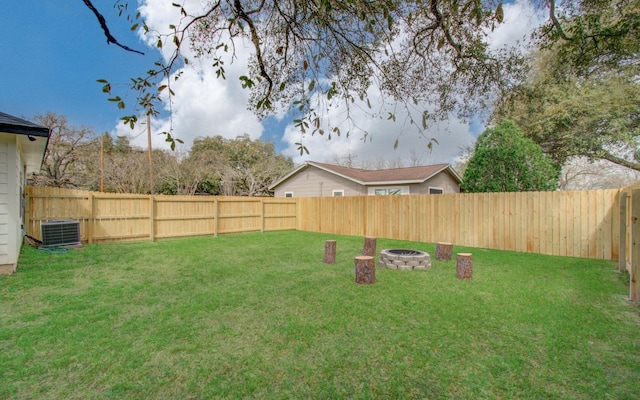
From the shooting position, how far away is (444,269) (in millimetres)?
5906

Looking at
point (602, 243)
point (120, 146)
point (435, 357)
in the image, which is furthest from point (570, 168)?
point (120, 146)

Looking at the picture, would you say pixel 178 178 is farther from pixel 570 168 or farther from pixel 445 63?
pixel 570 168

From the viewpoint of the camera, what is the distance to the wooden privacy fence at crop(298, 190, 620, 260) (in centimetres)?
711

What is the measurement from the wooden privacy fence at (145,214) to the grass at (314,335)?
3262mm

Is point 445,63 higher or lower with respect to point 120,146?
lower

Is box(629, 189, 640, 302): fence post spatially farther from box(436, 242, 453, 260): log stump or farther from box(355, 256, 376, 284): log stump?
box(355, 256, 376, 284): log stump

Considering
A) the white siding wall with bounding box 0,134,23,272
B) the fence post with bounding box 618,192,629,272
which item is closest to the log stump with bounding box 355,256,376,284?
the fence post with bounding box 618,192,629,272

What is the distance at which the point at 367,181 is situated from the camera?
1472cm

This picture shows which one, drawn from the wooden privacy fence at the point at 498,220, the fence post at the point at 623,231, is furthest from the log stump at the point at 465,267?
the wooden privacy fence at the point at 498,220

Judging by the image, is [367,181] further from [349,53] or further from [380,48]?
[349,53]

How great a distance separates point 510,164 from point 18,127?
38.8ft

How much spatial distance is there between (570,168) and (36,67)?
76.5ft

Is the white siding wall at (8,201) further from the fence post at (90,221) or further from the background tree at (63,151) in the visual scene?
the background tree at (63,151)

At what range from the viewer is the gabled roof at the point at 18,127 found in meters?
4.86
